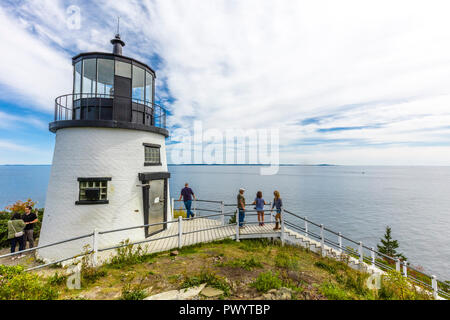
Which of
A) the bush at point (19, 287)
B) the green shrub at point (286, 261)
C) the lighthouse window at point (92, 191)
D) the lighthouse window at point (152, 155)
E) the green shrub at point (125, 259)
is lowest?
the green shrub at point (286, 261)

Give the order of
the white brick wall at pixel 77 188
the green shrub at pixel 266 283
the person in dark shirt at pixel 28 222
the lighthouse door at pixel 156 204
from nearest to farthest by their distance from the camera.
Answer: the green shrub at pixel 266 283 → the white brick wall at pixel 77 188 → the person in dark shirt at pixel 28 222 → the lighthouse door at pixel 156 204

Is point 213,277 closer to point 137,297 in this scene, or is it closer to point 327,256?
point 137,297

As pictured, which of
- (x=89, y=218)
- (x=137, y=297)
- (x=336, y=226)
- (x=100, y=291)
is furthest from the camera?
(x=336, y=226)

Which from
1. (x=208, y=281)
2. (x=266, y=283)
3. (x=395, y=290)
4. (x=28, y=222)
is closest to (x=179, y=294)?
(x=208, y=281)

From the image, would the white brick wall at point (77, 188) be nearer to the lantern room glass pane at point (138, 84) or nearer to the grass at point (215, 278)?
the grass at point (215, 278)

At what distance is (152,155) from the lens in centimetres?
1155

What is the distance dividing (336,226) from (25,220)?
157 ft

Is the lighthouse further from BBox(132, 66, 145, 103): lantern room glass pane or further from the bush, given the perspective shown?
the bush

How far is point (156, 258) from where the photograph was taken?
8.17 meters

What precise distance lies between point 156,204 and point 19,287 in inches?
272

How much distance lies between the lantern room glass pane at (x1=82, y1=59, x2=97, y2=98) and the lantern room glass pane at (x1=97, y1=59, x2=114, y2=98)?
0.75ft

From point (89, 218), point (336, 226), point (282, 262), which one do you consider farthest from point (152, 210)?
point (336, 226)

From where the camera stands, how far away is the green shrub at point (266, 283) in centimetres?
572

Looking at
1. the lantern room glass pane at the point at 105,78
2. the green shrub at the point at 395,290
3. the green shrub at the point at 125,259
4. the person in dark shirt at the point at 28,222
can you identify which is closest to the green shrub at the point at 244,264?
the green shrub at the point at 125,259
